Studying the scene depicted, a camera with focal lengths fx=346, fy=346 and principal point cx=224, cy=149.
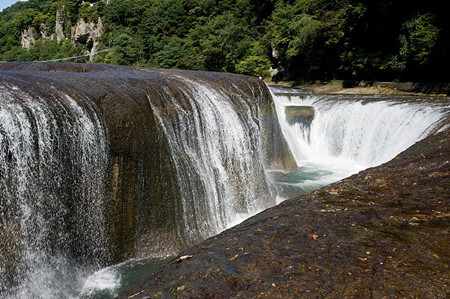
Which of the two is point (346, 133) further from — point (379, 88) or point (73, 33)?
point (73, 33)

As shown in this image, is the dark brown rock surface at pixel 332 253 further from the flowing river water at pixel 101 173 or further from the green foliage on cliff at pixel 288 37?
the green foliage on cliff at pixel 288 37

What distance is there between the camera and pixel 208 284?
2.59 metres

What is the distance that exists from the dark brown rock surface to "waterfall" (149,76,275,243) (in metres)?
3.10

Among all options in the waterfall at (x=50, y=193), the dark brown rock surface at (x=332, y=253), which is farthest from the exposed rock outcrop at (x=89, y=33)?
the dark brown rock surface at (x=332, y=253)

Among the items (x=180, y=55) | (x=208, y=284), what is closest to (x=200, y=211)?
(x=208, y=284)

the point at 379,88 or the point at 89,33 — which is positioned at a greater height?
the point at 89,33

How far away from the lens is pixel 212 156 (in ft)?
25.9

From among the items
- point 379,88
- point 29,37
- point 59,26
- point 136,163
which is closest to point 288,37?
point 379,88

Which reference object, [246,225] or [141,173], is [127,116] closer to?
[141,173]

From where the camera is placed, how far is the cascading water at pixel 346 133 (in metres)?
10.4

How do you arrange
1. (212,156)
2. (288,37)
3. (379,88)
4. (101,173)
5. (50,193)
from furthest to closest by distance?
(288,37) → (379,88) → (212,156) → (101,173) → (50,193)

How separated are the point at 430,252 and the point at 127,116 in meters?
5.08

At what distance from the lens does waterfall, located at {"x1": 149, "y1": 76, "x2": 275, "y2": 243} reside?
7.03 m

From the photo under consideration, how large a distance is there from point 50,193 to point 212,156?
3.65 meters
